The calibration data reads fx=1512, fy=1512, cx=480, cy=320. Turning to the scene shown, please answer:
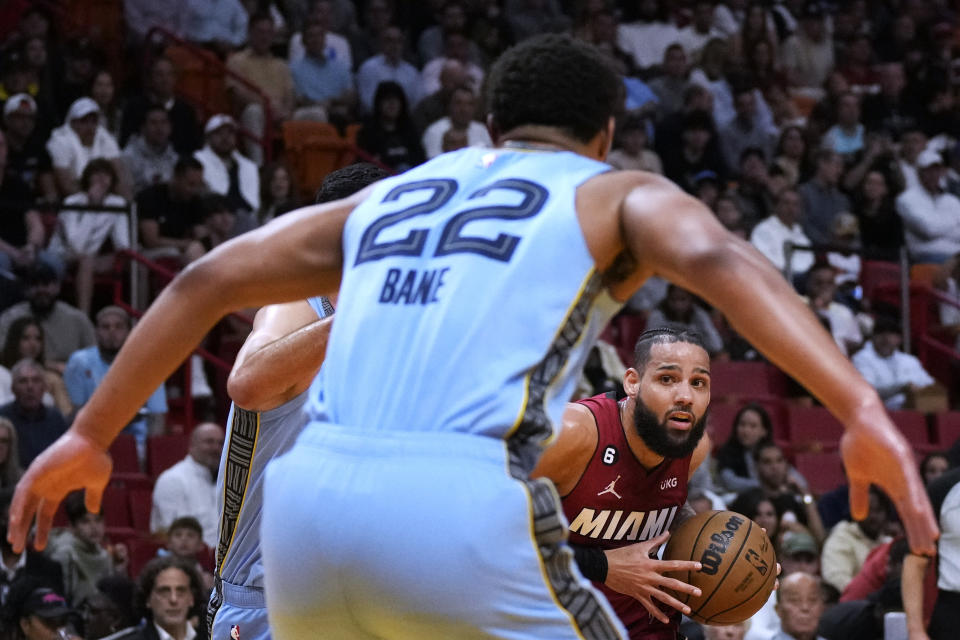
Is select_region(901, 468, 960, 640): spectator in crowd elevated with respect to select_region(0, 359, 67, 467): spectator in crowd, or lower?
elevated

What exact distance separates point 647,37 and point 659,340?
1236cm

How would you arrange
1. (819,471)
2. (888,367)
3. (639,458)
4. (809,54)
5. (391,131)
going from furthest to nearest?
(809,54), (391,131), (888,367), (819,471), (639,458)

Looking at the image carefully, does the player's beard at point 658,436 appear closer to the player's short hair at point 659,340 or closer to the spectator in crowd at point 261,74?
the player's short hair at point 659,340

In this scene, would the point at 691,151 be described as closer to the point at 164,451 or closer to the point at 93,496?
the point at 164,451

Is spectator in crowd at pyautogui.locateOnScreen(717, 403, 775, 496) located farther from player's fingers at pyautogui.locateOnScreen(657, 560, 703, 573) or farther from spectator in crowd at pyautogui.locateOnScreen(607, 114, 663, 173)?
player's fingers at pyautogui.locateOnScreen(657, 560, 703, 573)

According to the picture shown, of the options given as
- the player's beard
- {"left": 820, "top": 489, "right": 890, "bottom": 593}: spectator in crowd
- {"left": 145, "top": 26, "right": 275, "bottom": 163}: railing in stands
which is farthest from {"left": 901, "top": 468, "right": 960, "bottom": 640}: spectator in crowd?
{"left": 145, "top": 26, "right": 275, "bottom": 163}: railing in stands

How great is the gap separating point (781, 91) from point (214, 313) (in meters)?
15.1

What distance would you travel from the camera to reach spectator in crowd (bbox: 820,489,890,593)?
9.98m

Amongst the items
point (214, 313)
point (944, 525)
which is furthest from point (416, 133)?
point (214, 313)

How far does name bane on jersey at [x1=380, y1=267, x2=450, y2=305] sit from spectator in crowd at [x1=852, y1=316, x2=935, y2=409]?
35.8 feet

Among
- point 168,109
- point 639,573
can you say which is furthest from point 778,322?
point 168,109

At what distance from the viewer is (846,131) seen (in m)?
16.8

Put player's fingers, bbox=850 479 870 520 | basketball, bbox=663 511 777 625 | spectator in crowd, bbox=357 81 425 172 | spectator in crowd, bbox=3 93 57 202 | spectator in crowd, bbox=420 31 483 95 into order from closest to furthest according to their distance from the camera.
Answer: player's fingers, bbox=850 479 870 520 → basketball, bbox=663 511 777 625 → spectator in crowd, bbox=3 93 57 202 → spectator in crowd, bbox=357 81 425 172 → spectator in crowd, bbox=420 31 483 95

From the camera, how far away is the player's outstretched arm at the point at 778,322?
2.44 meters
